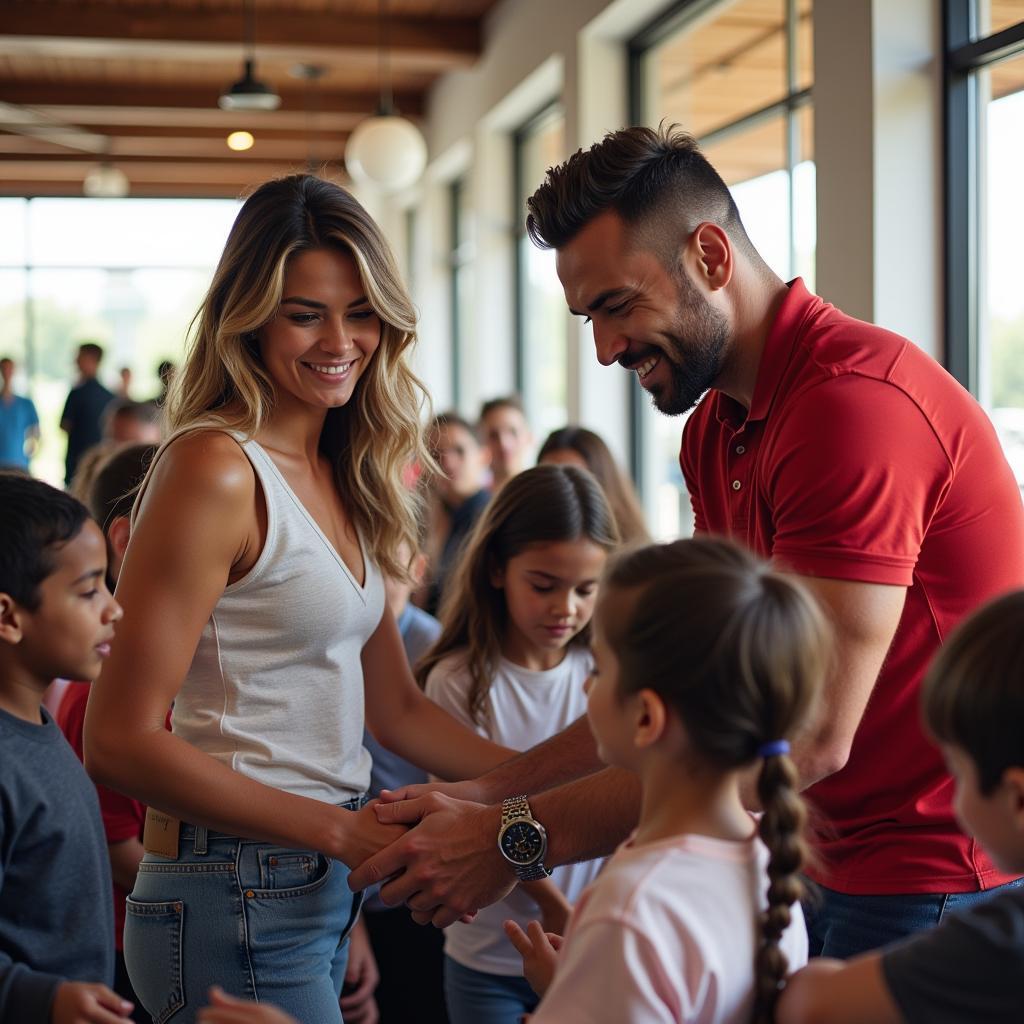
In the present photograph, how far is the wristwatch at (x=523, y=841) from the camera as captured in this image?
164 cm

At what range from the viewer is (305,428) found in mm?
1779

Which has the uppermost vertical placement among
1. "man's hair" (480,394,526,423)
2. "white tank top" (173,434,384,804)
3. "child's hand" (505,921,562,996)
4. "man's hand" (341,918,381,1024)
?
"man's hair" (480,394,526,423)

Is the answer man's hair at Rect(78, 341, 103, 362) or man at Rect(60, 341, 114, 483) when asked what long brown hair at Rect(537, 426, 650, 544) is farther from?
man's hair at Rect(78, 341, 103, 362)

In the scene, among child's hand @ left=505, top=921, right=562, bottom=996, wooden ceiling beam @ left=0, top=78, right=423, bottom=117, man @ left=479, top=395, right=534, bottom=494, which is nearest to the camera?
child's hand @ left=505, top=921, right=562, bottom=996

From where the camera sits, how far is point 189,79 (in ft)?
31.4

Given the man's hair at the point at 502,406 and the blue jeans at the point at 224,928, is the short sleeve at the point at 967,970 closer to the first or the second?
the blue jeans at the point at 224,928

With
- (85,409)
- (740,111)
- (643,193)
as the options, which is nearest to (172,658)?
(643,193)

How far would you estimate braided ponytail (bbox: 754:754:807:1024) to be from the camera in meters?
1.08

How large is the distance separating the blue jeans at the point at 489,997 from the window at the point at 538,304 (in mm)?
5107

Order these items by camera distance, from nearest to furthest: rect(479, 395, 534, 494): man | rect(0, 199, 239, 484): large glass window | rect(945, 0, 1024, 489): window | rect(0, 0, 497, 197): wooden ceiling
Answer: rect(945, 0, 1024, 489): window → rect(479, 395, 534, 494): man → rect(0, 0, 497, 197): wooden ceiling → rect(0, 199, 239, 484): large glass window

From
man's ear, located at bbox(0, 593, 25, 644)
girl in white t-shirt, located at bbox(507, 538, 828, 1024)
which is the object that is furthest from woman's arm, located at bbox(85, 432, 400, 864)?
girl in white t-shirt, located at bbox(507, 538, 828, 1024)

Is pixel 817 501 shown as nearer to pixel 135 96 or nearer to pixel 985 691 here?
pixel 985 691

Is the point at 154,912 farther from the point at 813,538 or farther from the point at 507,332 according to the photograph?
the point at 507,332

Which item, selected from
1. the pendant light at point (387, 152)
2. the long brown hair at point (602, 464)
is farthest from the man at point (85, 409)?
the long brown hair at point (602, 464)
